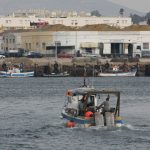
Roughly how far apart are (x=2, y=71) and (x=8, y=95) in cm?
4655

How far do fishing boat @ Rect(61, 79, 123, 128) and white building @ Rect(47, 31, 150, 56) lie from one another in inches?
3803

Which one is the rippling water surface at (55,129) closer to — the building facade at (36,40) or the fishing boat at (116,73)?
the fishing boat at (116,73)

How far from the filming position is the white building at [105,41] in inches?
6181

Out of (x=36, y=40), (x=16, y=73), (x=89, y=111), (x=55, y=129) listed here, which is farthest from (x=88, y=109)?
(x=36, y=40)

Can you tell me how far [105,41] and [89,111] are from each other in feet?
334

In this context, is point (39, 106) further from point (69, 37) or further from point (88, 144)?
point (69, 37)

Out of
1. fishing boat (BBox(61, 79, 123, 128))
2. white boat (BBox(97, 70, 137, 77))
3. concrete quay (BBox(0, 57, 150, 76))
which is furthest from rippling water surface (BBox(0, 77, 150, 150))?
concrete quay (BBox(0, 57, 150, 76))

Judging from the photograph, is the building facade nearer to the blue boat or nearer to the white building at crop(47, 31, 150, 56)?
the white building at crop(47, 31, 150, 56)

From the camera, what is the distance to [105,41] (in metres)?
157

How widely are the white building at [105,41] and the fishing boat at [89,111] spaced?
Answer: 96.6 metres

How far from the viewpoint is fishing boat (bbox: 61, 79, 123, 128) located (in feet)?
179

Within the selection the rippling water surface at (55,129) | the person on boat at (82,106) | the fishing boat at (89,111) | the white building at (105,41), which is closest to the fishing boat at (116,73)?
the white building at (105,41)

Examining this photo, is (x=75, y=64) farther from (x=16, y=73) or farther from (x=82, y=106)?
(x=82, y=106)

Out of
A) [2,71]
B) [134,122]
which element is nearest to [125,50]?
[2,71]
